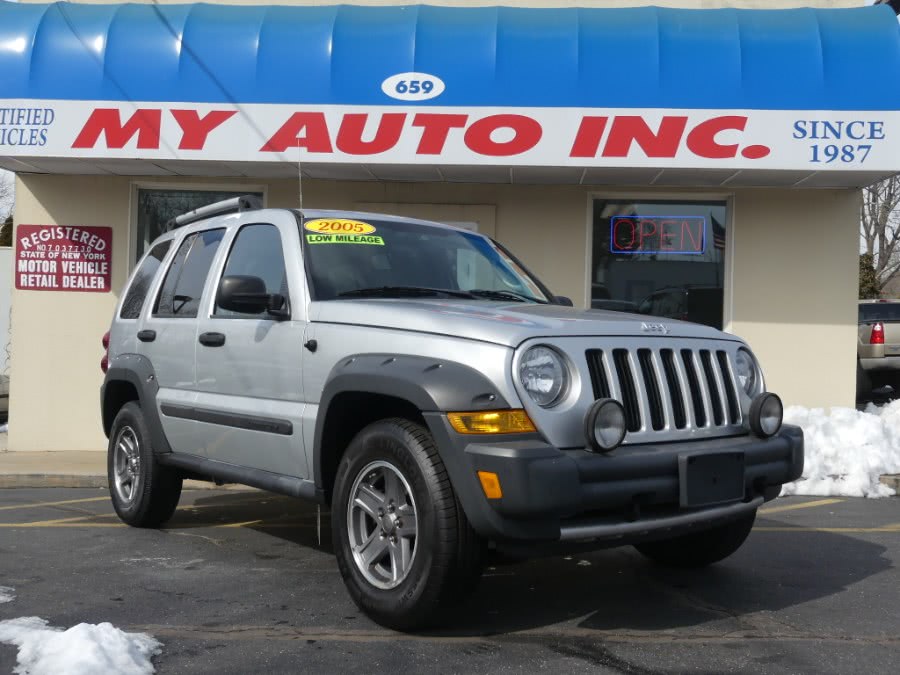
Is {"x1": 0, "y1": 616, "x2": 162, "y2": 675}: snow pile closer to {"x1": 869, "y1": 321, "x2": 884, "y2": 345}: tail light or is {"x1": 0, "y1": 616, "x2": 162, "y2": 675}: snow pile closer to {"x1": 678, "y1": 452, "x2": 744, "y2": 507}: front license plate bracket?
{"x1": 678, "y1": 452, "x2": 744, "y2": 507}: front license plate bracket

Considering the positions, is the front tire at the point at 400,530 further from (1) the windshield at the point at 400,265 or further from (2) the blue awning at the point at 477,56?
(2) the blue awning at the point at 477,56

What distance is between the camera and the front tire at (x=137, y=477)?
19.6 feet

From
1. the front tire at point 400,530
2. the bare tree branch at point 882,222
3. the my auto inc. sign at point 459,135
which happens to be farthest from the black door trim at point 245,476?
the bare tree branch at point 882,222

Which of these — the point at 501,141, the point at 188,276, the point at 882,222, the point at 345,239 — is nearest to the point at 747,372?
the point at 345,239

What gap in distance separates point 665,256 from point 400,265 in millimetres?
6438

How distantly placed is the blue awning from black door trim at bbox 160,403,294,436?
4.87 metres

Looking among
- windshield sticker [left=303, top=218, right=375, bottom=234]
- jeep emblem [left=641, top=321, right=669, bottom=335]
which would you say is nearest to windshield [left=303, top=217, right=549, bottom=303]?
windshield sticker [left=303, top=218, right=375, bottom=234]

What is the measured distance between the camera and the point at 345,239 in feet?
16.4

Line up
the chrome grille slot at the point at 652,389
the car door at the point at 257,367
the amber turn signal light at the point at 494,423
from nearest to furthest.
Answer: the amber turn signal light at the point at 494,423 → the chrome grille slot at the point at 652,389 → the car door at the point at 257,367

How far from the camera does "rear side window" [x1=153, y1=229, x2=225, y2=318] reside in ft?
18.6

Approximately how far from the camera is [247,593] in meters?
4.66

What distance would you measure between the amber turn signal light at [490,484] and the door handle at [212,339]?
217 cm

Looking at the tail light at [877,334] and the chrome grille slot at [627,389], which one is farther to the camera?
the tail light at [877,334]

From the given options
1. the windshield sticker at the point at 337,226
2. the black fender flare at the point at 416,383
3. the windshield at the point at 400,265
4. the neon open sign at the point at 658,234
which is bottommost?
the black fender flare at the point at 416,383
